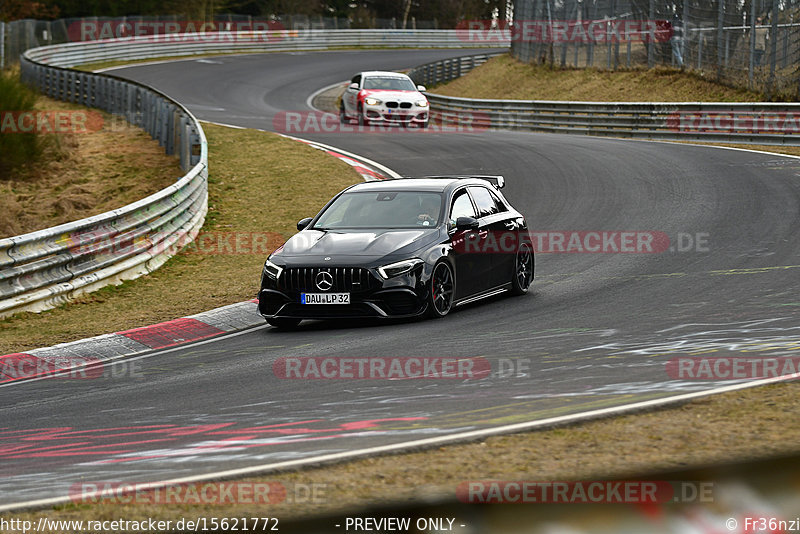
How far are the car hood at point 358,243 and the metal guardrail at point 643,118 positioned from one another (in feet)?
54.6

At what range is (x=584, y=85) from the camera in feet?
140

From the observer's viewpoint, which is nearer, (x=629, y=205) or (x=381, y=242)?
(x=381, y=242)

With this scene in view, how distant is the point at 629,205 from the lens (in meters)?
18.5

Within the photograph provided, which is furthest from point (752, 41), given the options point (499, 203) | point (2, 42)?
point (2, 42)

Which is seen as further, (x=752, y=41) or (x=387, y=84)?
(x=387, y=84)

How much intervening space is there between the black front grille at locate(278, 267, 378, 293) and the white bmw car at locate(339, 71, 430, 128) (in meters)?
22.7

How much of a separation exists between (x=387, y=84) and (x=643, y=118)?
324 inches

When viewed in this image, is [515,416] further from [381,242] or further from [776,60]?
[776,60]

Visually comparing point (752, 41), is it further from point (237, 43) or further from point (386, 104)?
point (237, 43)

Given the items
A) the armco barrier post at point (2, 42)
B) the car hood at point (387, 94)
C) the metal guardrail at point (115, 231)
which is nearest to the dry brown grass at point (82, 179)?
the metal guardrail at point (115, 231)

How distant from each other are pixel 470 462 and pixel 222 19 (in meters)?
72.9

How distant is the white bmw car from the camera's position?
1314 inches

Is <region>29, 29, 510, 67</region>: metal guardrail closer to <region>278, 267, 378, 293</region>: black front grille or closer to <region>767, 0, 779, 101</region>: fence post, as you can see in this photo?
<region>767, 0, 779, 101</region>: fence post

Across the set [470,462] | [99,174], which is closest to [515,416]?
[470,462]
